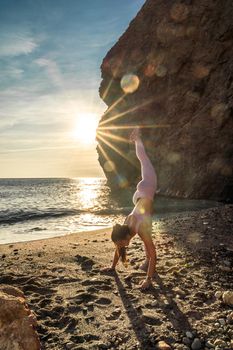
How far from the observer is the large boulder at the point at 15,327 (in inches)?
140

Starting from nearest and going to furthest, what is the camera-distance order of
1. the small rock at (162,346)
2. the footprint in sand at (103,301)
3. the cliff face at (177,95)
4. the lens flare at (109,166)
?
1. the small rock at (162,346)
2. the footprint in sand at (103,301)
3. the cliff face at (177,95)
4. the lens flare at (109,166)

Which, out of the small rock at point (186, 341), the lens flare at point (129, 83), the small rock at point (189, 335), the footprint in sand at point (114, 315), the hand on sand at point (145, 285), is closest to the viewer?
the small rock at point (186, 341)

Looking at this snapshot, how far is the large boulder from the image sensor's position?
355 cm

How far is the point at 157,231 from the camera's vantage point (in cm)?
1249

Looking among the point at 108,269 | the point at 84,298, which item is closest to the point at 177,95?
the point at 108,269

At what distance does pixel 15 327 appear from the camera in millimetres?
3652

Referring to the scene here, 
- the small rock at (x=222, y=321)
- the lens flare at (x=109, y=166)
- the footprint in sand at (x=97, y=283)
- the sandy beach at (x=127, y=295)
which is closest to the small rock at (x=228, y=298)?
the sandy beach at (x=127, y=295)

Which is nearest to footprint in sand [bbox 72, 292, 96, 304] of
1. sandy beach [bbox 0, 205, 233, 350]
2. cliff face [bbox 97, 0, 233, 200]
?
sandy beach [bbox 0, 205, 233, 350]

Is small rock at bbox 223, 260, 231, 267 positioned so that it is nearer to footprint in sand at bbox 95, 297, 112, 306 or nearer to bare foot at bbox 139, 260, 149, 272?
bare foot at bbox 139, 260, 149, 272

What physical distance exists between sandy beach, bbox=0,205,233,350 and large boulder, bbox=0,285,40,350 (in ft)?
2.39

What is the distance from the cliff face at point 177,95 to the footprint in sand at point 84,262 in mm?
20421

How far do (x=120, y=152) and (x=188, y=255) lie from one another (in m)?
39.3

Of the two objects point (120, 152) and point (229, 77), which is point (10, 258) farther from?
point (120, 152)

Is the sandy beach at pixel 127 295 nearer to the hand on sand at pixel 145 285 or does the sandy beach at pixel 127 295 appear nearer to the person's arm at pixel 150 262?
the hand on sand at pixel 145 285
